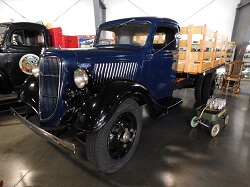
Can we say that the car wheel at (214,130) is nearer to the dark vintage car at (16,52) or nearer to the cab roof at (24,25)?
the dark vintage car at (16,52)

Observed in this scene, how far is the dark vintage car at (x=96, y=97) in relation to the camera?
1687 millimetres

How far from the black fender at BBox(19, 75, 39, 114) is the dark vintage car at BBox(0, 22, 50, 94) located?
1696 millimetres

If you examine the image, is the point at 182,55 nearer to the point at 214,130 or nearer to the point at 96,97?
the point at 214,130

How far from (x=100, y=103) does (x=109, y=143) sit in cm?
57

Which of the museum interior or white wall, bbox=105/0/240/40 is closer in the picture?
the museum interior

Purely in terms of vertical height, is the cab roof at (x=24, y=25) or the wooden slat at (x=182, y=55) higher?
the cab roof at (x=24, y=25)

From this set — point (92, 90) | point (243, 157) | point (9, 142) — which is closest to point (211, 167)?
point (243, 157)

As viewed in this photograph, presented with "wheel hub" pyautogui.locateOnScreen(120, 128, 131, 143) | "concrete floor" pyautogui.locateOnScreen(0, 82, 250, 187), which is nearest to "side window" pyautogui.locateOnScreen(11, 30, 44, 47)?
"concrete floor" pyautogui.locateOnScreen(0, 82, 250, 187)

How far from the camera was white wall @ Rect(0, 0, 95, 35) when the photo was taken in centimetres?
833

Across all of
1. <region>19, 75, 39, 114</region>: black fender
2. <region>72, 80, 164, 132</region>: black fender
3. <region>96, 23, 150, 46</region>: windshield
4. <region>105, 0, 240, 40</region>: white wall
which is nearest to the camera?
<region>72, 80, 164, 132</region>: black fender

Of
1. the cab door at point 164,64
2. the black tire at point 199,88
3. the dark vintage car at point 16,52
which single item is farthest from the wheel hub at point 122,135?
the dark vintage car at point 16,52

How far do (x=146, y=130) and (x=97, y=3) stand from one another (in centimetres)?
804

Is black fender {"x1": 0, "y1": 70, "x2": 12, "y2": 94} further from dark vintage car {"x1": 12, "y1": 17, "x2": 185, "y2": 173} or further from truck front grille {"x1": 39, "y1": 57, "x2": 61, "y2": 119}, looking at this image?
truck front grille {"x1": 39, "y1": 57, "x2": 61, "y2": 119}

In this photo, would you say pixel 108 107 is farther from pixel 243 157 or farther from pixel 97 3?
pixel 97 3
